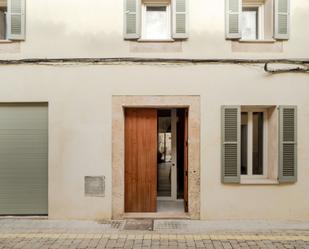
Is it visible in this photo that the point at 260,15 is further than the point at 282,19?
Yes

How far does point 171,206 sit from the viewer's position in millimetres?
8883

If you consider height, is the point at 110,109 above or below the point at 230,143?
above

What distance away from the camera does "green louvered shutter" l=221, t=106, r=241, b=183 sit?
778 cm

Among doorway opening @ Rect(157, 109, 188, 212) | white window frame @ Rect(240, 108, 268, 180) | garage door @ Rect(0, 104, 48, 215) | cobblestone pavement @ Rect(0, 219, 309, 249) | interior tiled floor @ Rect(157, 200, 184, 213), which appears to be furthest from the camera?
doorway opening @ Rect(157, 109, 188, 212)

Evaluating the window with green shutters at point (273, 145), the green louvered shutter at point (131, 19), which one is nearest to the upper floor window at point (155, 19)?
the green louvered shutter at point (131, 19)

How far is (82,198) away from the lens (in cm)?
785

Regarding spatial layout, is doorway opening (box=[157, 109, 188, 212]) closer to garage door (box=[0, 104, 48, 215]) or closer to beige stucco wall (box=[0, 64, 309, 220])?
beige stucco wall (box=[0, 64, 309, 220])

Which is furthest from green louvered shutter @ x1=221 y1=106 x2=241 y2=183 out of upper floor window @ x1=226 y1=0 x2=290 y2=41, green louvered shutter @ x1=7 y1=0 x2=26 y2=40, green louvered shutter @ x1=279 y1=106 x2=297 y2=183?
green louvered shutter @ x1=7 y1=0 x2=26 y2=40

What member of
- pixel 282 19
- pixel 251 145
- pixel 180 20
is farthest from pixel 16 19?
pixel 251 145

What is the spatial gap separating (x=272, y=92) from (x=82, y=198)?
16.1 feet

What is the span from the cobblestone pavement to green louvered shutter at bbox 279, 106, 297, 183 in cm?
112

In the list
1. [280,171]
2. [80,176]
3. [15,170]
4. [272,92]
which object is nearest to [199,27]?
[272,92]

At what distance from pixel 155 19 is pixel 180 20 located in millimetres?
802

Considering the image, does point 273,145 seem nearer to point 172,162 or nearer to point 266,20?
point 172,162
